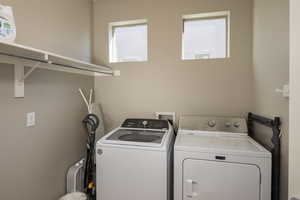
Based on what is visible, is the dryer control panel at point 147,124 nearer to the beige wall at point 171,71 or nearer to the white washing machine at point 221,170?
the beige wall at point 171,71

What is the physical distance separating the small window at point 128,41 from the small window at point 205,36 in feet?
1.92

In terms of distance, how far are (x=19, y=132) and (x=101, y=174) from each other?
2.66 ft

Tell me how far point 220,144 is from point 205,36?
1476mm

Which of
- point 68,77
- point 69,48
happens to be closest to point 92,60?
point 69,48

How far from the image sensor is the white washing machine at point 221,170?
4.38 ft

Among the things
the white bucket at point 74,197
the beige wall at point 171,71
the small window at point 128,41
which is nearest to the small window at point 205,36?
the beige wall at point 171,71

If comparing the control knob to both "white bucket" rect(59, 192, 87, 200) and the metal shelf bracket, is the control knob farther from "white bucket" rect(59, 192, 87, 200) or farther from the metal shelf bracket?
the metal shelf bracket

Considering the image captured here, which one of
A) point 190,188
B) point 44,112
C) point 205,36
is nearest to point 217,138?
point 190,188

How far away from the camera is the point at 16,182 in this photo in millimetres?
1316

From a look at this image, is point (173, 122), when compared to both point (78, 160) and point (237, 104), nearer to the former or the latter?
point (237, 104)

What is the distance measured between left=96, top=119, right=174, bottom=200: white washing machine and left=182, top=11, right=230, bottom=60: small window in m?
1.28

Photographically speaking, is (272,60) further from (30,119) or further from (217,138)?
(30,119)

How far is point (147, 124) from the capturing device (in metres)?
2.06

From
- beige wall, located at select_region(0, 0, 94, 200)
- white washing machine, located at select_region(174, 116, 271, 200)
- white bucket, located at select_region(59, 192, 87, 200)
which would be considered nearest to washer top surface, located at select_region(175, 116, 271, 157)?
white washing machine, located at select_region(174, 116, 271, 200)
